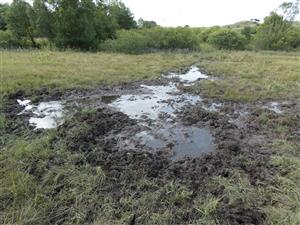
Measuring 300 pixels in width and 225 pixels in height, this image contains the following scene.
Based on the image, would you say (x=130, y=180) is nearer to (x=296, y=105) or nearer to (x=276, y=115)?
(x=276, y=115)

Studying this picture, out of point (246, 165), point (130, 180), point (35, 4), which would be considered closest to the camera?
point (130, 180)

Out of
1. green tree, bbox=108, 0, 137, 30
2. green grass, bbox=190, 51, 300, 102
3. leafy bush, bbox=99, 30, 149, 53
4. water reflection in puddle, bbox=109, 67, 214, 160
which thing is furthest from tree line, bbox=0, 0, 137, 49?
water reflection in puddle, bbox=109, 67, 214, 160

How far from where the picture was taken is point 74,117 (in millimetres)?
4453


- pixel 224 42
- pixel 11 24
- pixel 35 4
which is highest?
pixel 35 4

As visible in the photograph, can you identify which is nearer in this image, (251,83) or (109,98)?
(109,98)

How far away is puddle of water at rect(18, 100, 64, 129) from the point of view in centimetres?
435

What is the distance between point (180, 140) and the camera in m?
3.80

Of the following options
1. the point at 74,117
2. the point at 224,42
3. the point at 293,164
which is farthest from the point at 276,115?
the point at 224,42

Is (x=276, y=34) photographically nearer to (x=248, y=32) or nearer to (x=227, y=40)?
(x=227, y=40)

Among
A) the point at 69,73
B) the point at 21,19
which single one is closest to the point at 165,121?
the point at 69,73

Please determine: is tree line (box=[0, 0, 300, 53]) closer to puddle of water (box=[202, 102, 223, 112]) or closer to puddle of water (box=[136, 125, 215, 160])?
puddle of water (box=[202, 102, 223, 112])

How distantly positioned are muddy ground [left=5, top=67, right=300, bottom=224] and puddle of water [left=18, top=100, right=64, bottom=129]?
163 mm

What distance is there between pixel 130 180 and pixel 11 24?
645 inches

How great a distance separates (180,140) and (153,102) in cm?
190
